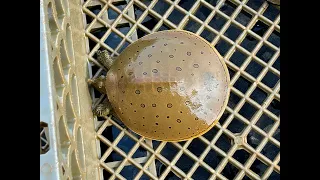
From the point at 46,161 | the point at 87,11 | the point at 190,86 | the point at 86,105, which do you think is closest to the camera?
the point at 46,161

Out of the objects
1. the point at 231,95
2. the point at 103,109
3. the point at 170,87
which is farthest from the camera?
the point at 231,95

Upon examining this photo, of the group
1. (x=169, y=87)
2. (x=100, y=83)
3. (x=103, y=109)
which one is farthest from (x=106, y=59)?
(x=169, y=87)

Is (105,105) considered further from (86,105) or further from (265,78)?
(265,78)

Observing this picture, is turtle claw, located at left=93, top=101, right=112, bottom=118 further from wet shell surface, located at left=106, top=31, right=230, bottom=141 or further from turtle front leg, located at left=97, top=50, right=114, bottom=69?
turtle front leg, located at left=97, top=50, right=114, bottom=69

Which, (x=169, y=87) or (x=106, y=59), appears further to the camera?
(x=106, y=59)

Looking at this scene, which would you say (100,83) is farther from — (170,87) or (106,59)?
(170,87)

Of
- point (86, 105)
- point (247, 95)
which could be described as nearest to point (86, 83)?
point (86, 105)

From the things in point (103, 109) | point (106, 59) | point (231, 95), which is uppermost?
point (231, 95)

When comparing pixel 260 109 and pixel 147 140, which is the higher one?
pixel 260 109
